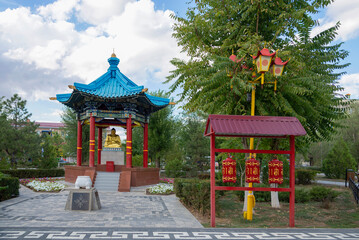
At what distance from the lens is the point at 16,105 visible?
23.1 m

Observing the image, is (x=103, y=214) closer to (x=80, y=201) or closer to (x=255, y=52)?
(x=80, y=201)

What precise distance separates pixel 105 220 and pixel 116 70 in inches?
475

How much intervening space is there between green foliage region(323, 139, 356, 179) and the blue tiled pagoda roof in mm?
17012

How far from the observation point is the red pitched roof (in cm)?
724

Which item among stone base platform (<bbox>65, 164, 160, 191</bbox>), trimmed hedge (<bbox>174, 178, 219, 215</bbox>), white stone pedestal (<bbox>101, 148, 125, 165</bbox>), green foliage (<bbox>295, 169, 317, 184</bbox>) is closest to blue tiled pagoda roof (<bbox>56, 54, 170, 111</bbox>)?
white stone pedestal (<bbox>101, 148, 125, 165</bbox>)

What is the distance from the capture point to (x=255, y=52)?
8.56 metres

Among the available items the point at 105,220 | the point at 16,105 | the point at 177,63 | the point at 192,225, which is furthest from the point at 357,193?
the point at 16,105

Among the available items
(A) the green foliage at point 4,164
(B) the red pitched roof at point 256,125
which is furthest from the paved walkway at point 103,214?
(A) the green foliage at point 4,164

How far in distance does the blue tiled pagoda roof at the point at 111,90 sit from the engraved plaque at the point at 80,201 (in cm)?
694

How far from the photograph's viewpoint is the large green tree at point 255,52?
8.73m

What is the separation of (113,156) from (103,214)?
8.98m

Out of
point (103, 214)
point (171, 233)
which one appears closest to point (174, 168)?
point (103, 214)

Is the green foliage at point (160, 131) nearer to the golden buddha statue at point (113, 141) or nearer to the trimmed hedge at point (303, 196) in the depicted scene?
the golden buddha statue at point (113, 141)

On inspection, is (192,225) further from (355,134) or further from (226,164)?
(355,134)
